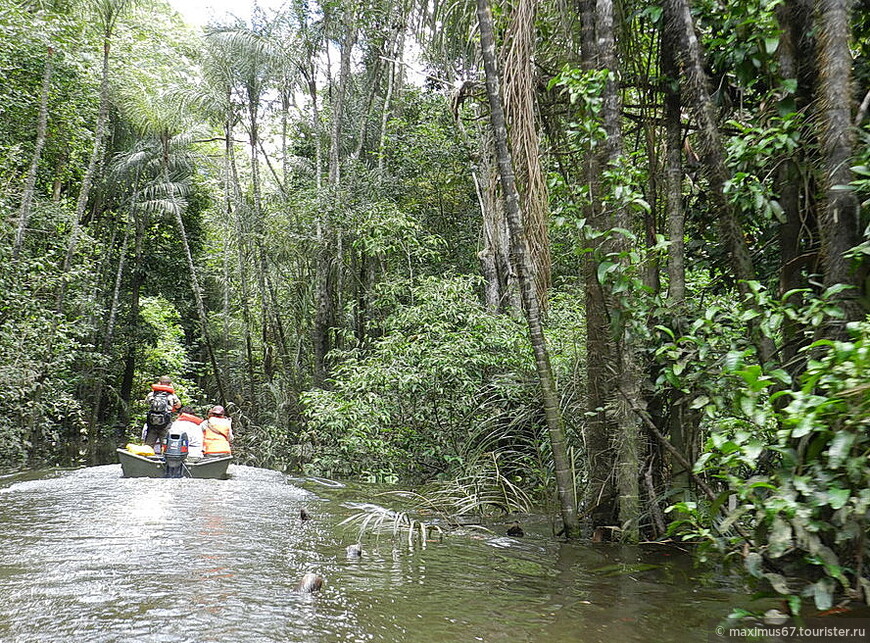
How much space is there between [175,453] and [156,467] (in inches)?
17.2

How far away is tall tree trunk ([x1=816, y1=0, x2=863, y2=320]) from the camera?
12.0ft

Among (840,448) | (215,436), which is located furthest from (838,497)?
(215,436)

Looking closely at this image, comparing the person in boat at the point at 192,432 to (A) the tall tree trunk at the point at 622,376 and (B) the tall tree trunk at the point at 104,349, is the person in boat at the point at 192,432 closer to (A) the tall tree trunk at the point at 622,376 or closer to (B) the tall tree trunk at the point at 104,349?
(A) the tall tree trunk at the point at 622,376

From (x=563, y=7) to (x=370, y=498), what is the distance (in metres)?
6.51

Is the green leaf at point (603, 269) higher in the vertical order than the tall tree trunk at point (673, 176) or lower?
lower

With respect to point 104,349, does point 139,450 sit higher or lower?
lower

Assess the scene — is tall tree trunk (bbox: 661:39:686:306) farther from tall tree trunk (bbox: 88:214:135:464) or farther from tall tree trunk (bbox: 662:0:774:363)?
tall tree trunk (bbox: 88:214:135:464)

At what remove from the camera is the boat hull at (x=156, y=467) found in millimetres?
10953

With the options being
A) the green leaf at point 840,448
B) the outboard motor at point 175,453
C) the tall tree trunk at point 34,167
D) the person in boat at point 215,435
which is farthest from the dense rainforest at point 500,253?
the outboard motor at point 175,453

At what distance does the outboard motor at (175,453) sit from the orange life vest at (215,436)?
450 mm

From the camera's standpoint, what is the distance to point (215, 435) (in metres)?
11.5

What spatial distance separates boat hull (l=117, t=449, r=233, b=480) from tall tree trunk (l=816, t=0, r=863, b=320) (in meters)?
9.76

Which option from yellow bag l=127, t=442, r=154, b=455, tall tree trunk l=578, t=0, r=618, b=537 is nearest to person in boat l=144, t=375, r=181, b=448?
yellow bag l=127, t=442, r=154, b=455

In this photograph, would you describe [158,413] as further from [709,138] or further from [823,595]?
[823,595]
